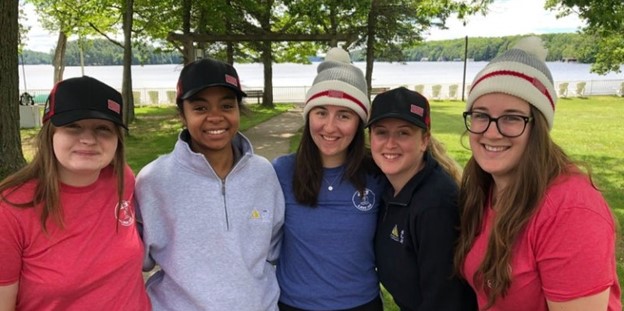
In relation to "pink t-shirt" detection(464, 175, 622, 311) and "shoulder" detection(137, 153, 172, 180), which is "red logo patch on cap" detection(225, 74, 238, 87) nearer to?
"shoulder" detection(137, 153, 172, 180)

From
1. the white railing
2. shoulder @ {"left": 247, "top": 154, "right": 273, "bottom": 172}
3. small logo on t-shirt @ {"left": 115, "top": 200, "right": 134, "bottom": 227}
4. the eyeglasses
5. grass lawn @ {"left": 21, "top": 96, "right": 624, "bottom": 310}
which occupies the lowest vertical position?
grass lawn @ {"left": 21, "top": 96, "right": 624, "bottom": 310}

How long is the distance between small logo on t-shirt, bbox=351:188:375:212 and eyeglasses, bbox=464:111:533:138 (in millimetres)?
765

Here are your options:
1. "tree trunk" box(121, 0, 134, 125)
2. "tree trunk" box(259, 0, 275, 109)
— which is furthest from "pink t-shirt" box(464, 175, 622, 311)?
"tree trunk" box(259, 0, 275, 109)

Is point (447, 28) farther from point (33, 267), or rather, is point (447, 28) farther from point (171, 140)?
→ point (33, 267)

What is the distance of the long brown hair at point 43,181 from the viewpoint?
74.7 inches

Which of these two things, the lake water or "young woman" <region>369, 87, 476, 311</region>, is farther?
the lake water

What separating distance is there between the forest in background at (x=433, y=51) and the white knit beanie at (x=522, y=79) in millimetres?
286

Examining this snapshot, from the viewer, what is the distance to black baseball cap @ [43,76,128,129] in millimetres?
2006

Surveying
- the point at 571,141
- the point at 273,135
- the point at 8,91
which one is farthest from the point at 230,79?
the point at 571,141

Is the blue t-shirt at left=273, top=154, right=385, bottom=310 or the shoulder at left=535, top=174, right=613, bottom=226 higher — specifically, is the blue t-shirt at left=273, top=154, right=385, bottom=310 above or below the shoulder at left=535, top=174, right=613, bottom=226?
below

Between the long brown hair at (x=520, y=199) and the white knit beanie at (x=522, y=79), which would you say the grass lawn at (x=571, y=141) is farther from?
the white knit beanie at (x=522, y=79)

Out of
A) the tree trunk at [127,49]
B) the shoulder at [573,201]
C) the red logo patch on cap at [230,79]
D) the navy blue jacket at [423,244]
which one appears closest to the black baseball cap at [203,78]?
the red logo patch on cap at [230,79]

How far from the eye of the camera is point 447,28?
2683 cm

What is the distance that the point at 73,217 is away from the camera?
79.5 inches
